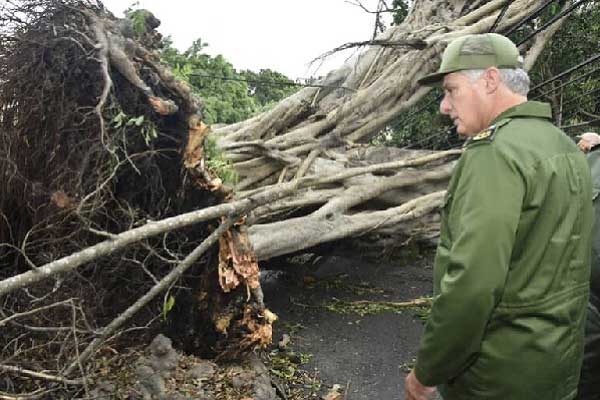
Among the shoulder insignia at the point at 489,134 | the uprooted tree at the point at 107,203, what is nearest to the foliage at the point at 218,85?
the uprooted tree at the point at 107,203

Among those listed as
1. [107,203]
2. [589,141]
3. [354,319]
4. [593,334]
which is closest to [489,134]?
[593,334]

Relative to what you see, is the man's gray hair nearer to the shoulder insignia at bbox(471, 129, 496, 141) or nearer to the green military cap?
the green military cap

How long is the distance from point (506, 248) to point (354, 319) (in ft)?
12.0

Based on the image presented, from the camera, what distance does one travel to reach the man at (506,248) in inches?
65.1

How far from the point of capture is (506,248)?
1.64m

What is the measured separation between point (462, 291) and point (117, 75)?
7.39 feet

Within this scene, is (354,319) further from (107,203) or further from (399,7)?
(399,7)

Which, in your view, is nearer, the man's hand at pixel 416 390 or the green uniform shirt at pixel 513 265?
the green uniform shirt at pixel 513 265

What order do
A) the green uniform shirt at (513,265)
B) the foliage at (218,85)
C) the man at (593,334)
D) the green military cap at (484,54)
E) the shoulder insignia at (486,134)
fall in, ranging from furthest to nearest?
the foliage at (218,85) < the man at (593,334) < the green military cap at (484,54) < the shoulder insignia at (486,134) < the green uniform shirt at (513,265)

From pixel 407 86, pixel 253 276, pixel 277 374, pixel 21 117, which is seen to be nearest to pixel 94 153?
pixel 21 117

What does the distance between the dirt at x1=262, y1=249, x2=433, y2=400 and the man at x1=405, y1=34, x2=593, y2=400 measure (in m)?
2.16

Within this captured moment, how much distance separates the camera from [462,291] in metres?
1.66

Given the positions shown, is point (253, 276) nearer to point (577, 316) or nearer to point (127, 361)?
point (127, 361)

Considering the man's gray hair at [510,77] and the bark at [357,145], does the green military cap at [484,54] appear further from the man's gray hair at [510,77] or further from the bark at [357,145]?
the bark at [357,145]
